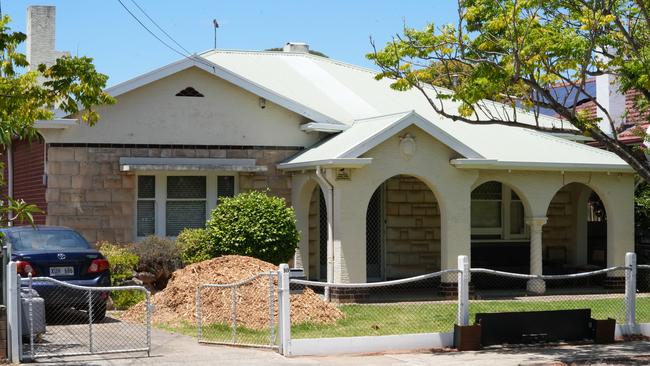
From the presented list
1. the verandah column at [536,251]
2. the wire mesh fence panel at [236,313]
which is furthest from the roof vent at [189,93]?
the verandah column at [536,251]

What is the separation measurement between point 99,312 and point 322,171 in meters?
5.72

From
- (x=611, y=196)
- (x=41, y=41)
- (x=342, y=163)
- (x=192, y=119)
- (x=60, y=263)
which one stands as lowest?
(x=60, y=263)

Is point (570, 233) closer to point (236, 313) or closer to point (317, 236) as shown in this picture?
point (317, 236)

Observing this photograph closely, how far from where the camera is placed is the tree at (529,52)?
14367 mm

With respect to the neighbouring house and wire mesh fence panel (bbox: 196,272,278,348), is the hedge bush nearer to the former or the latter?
the neighbouring house

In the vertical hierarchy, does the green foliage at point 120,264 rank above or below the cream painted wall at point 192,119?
below

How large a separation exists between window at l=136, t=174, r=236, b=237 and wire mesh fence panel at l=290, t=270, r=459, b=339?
396 cm

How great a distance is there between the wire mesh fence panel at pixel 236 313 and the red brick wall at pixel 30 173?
6.50m

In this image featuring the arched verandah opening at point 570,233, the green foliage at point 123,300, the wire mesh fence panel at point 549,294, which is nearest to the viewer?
the green foliage at point 123,300

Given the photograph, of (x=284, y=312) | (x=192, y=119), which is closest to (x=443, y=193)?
(x=192, y=119)

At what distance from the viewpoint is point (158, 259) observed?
66.1ft

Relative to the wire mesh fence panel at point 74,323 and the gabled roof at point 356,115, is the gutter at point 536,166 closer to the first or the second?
the gabled roof at point 356,115

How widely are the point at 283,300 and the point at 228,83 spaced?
9646 millimetres

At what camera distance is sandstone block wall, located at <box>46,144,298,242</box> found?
20719mm
